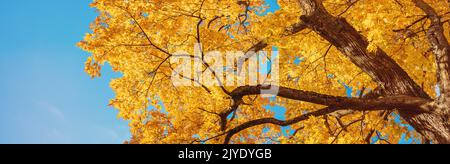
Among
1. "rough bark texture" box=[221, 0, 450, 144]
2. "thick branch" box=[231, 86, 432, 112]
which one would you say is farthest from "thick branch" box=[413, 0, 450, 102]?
"thick branch" box=[231, 86, 432, 112]

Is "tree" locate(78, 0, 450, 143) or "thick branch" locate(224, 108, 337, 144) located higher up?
"tree" locate(78, 0, 450, 143)

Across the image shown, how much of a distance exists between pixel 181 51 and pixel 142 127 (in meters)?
1.80

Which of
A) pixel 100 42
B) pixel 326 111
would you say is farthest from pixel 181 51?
pixel 326 111

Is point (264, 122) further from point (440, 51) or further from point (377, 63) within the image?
point (440, 51)

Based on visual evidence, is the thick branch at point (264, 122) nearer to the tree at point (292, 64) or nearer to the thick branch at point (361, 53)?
the tree at point (292, 64)

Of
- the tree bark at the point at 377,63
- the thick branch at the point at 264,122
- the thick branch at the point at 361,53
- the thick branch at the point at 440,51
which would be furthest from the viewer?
the thick branch at the point at 361,53

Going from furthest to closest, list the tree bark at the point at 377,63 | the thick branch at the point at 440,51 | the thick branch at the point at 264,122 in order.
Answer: the thick branch at the point at 264,122, the tree bark at the point at 377,63, the thick branch at the point at 440,51

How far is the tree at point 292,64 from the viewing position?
6.09 m

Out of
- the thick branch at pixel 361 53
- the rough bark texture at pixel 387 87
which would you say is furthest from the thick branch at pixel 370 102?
the thick branch at pixel 361 53

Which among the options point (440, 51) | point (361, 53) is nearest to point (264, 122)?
point (361, 53)

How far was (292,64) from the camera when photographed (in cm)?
1052

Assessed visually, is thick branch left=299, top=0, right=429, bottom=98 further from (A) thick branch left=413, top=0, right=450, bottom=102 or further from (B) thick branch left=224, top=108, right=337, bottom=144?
(B) thick branch left=224, top=108, right=337, bottom=144

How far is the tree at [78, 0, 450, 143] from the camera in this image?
6090 mm
